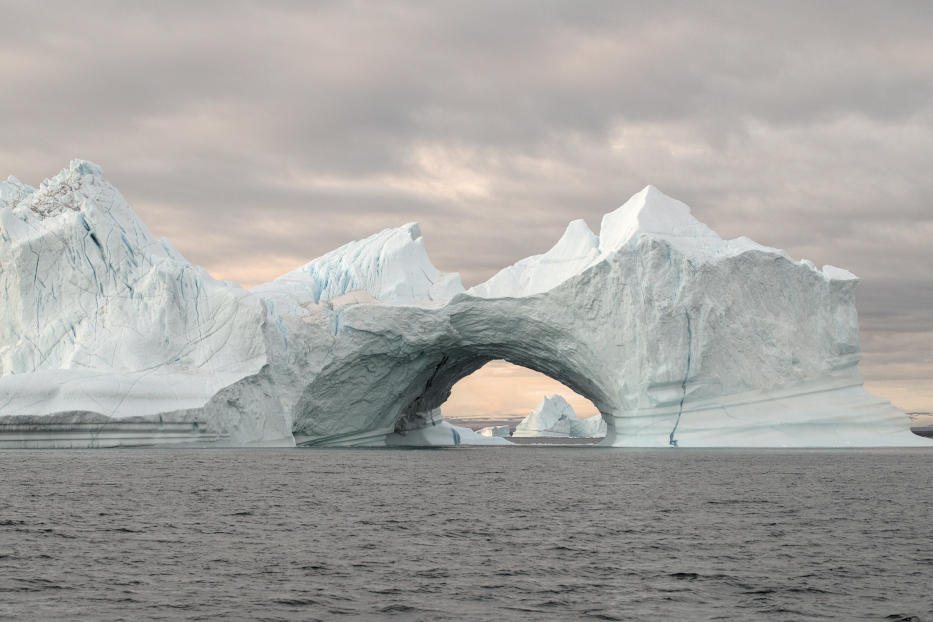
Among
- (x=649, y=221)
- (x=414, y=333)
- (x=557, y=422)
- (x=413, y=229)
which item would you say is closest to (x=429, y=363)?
(x=414, y=333)

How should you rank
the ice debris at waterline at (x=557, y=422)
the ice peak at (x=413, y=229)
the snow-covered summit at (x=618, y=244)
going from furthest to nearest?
the ice debris at waterline at (x=557, y=422) < the ice peak at (x=413, y=229) < the snow-covered summit at (x=618, y=244)

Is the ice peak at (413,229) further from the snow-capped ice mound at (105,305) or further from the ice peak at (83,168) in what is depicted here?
the ice peak at (83,168)

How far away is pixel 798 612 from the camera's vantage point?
9.81 m

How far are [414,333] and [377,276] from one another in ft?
16.3

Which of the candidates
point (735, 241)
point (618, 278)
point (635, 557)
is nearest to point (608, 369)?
point (618, 278)

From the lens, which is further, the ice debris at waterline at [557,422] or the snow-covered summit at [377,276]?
the ice debris at waterline at [557,422]

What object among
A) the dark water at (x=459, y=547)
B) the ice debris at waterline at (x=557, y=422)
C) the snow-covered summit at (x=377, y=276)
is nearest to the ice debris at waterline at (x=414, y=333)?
the snow-covered summit at (x=377, y=276)

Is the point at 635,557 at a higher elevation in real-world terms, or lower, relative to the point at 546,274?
lower

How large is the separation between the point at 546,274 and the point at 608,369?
4.82 meters

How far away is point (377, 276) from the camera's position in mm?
42312

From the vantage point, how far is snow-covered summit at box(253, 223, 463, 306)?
41312 mm

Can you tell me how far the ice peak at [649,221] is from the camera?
36.9m

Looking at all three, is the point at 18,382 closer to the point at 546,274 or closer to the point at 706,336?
the point at 546,274

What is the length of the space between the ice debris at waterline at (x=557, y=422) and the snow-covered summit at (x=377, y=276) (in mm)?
42565
